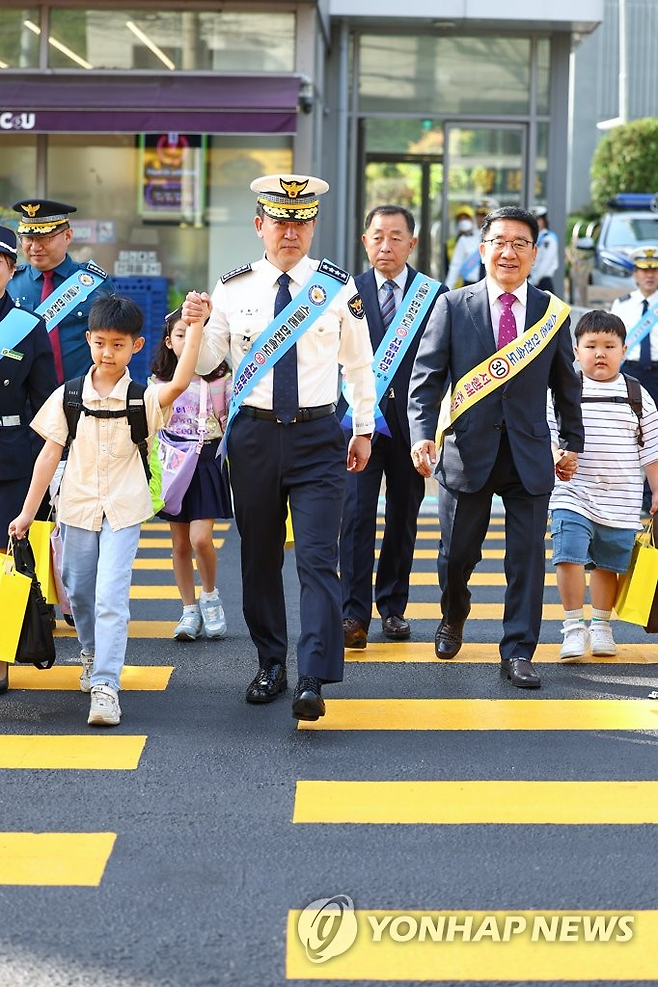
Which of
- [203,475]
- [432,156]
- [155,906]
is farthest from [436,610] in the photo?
[432,156]

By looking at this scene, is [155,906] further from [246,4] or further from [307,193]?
[246,4]

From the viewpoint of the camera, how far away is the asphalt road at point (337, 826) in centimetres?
373

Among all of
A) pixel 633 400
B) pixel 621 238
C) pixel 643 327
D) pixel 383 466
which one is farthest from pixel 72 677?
pixel 621 238

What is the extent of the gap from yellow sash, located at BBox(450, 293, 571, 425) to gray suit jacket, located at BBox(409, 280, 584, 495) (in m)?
0.03

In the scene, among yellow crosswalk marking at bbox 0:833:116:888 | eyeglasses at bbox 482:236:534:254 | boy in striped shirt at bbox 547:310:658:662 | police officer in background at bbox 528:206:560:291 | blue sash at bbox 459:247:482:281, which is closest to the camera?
yellow crosswalk marking at bbox 0:833:116:888

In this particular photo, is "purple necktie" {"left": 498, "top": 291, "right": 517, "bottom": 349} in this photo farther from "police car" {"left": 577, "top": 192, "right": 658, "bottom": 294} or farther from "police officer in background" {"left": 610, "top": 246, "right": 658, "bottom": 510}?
"police car" {"left": 577, "top": 192, "right": 658, "bottom": 294}

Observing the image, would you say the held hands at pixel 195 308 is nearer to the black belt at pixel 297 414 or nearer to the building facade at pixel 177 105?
the black belt at pixel 297 414

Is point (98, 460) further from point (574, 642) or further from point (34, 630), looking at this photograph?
point (574, 642)

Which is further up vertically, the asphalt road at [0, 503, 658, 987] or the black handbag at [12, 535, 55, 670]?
the black handbag at [12, 535, 55, 670]

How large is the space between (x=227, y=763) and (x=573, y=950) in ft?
5.72

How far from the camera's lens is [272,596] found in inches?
235

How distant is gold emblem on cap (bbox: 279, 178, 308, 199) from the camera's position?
562 centimetres

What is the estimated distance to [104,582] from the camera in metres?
5.66

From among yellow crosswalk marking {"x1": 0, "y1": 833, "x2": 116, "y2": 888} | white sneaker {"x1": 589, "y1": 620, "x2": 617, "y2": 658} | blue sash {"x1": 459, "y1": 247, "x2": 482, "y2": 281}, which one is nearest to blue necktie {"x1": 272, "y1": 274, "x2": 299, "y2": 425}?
yellow crosswalk marking {"x1": 0, "y1": 833, "x2": 116, "y2": 888}
